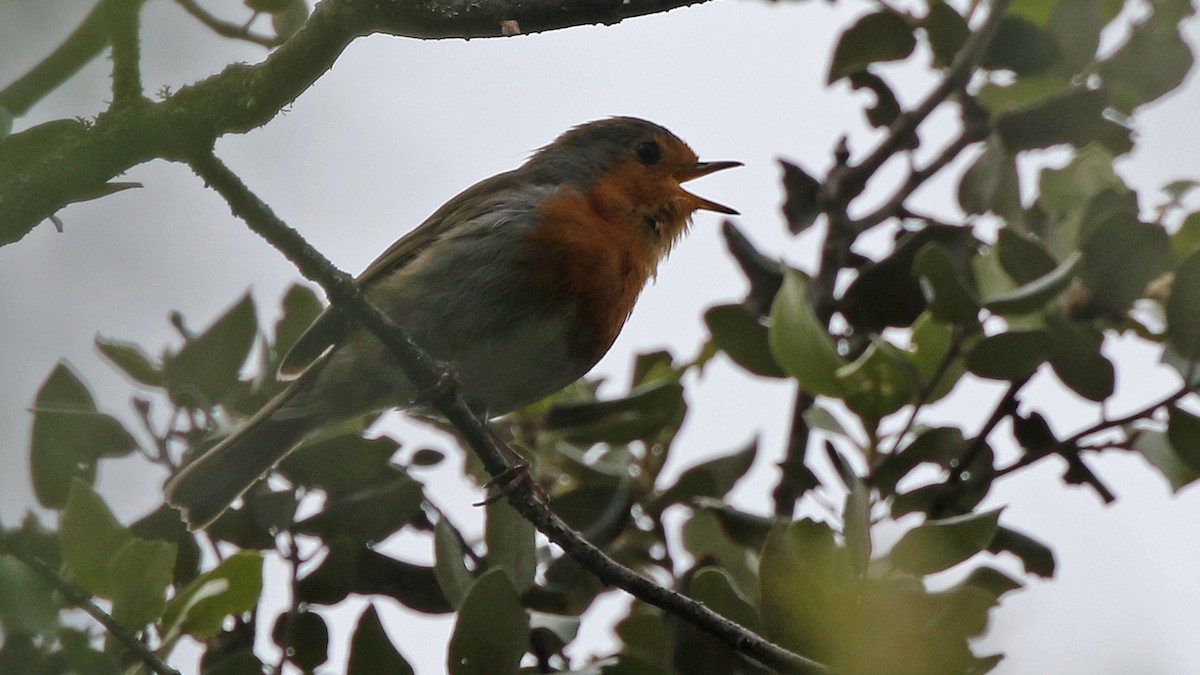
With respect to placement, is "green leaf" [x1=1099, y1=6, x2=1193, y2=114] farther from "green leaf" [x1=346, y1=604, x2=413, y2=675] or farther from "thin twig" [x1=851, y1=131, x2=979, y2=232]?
"green leaf" [x1=346, y1=604, x2=413, y2=675]

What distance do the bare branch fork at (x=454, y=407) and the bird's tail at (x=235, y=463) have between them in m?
0.59

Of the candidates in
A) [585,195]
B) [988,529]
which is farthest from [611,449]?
[988,529]

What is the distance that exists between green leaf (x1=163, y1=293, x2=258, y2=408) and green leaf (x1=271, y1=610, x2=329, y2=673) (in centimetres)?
63

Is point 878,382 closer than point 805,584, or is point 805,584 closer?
point 805,584

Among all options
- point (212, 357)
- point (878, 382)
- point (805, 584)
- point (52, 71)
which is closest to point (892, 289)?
point (878, 382)

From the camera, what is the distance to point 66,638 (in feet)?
8.09

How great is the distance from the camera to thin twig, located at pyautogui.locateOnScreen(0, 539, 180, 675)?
7.72 ft

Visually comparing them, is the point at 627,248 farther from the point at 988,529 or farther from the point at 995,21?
the point at 988,529

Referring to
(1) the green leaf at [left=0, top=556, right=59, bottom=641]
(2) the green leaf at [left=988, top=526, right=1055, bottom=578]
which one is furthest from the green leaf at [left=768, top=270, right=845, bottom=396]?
(1) the green leaf at [left=0, top=556, right=59, bottom=641]

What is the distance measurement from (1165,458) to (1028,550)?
1.25ft

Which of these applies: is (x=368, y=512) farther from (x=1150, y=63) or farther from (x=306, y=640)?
(x=1150, y=63)

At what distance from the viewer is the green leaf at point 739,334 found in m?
3.23

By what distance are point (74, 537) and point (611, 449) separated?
140cm

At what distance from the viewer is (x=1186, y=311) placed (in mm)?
2967
